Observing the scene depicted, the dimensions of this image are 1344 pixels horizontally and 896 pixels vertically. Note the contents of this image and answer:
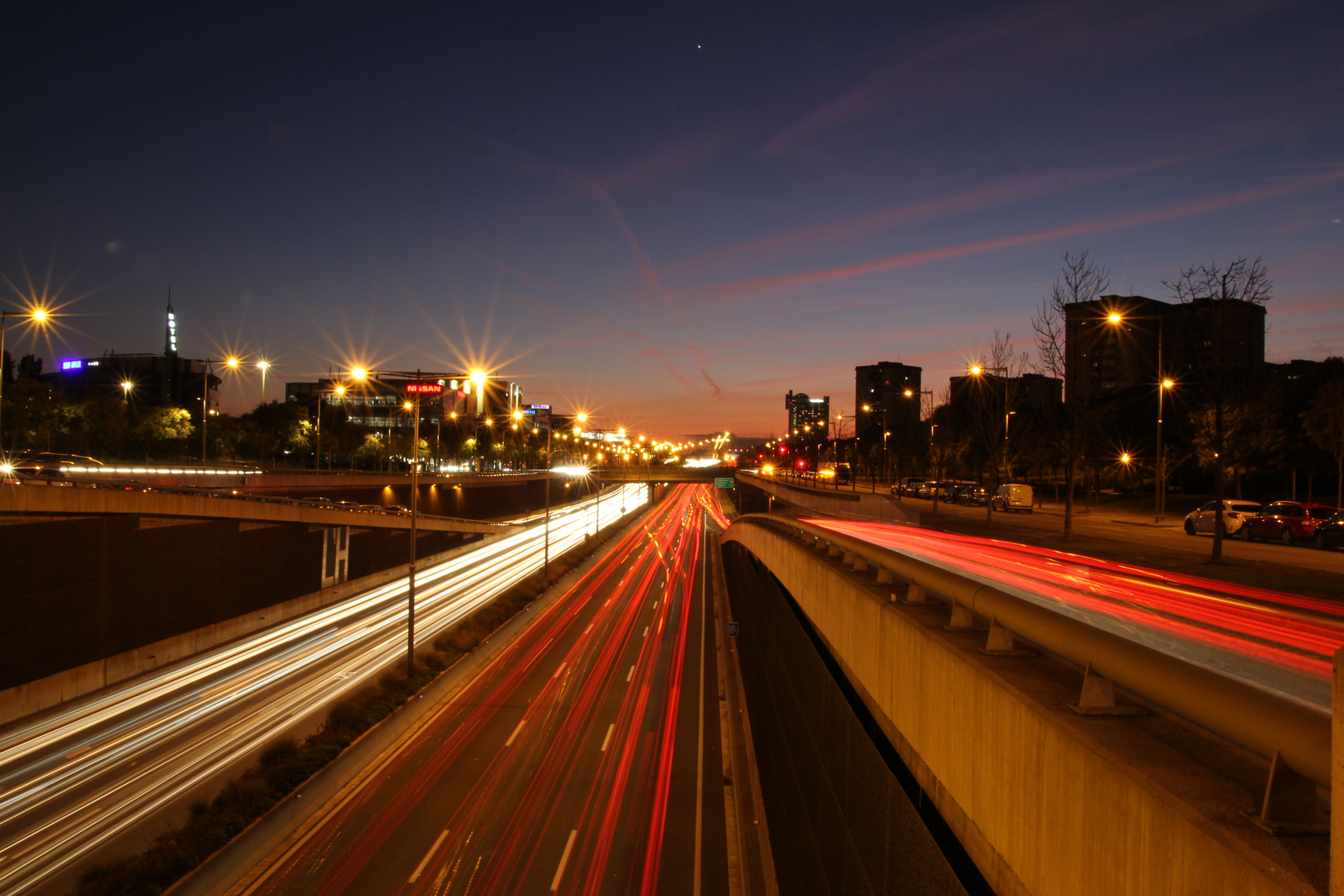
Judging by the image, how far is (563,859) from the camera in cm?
1394

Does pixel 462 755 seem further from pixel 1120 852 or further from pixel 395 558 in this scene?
pixel 395 558

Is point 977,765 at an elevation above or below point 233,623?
above

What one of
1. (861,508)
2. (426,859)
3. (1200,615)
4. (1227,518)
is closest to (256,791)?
(426,859)

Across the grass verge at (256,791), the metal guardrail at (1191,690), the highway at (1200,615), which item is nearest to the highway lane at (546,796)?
the grass verge at (256,791)

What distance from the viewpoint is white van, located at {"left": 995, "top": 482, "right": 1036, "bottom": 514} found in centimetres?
4900

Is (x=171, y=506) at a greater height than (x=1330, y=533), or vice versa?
(x=1330, y=533)

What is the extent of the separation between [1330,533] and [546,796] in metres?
26.5

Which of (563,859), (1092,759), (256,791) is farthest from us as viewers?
(256,791)

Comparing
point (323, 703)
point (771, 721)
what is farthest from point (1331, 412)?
point (323, 703)

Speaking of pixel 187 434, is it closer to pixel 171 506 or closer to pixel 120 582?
pixel 171 506

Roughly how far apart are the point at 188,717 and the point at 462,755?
9.57 meters

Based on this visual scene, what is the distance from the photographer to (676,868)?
45.8ft

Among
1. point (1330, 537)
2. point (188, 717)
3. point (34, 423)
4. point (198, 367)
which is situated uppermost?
point (198, 367)

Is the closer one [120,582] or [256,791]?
[256,791]
